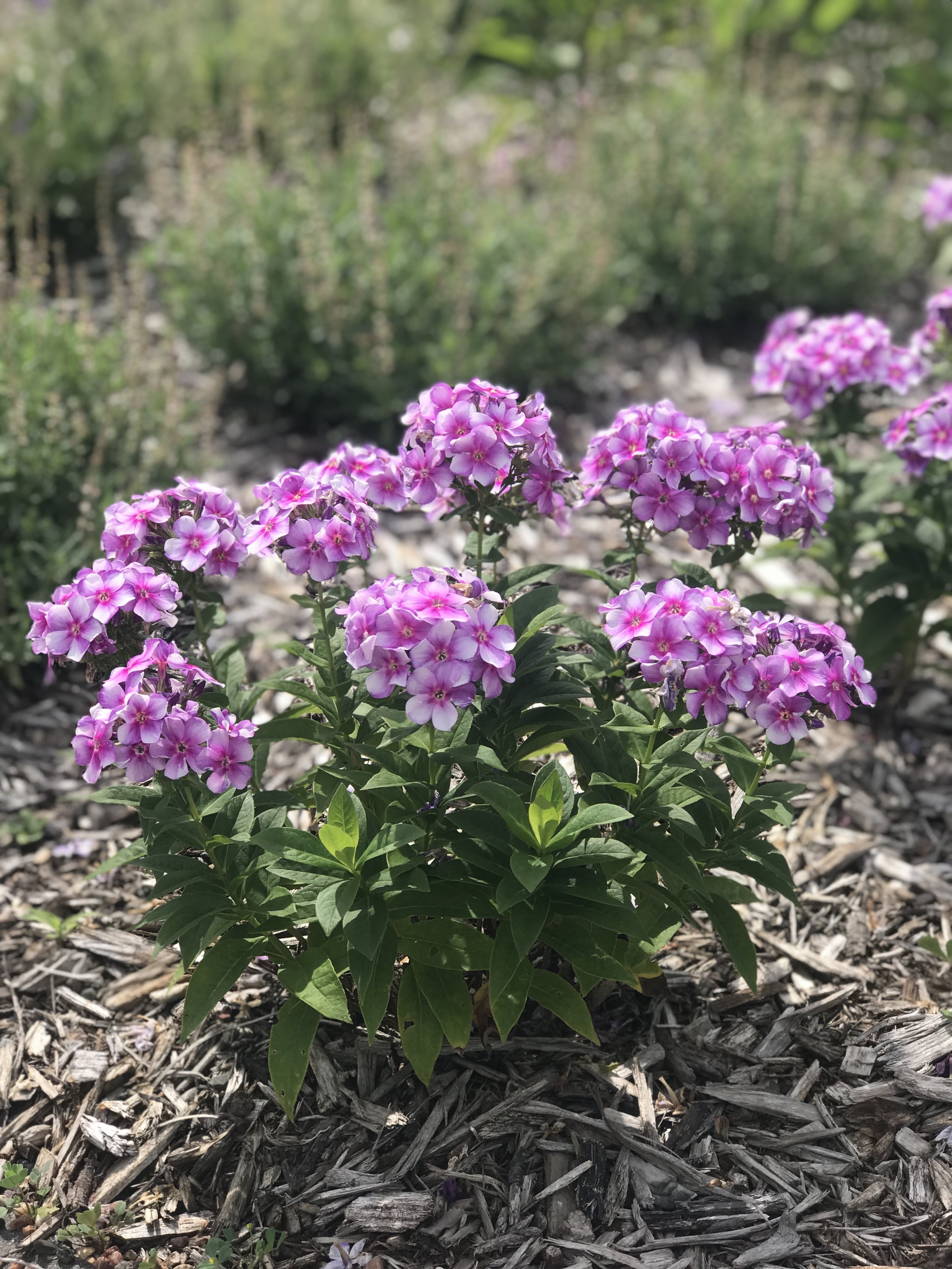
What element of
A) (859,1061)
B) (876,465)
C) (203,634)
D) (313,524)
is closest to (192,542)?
(313,524)

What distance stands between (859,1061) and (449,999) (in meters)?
1.04

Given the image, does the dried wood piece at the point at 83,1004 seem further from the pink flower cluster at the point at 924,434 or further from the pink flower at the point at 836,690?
the pink flower cluster at the point at 924,434

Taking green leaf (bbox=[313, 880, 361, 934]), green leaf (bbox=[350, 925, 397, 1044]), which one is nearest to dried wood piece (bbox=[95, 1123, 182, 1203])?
green leaf (bbox=[350, 925, 397, 1044])

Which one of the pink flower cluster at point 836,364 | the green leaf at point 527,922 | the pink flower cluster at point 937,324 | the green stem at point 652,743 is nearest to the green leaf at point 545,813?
the green leaf at point 527,922

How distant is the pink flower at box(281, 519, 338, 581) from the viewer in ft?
7.70

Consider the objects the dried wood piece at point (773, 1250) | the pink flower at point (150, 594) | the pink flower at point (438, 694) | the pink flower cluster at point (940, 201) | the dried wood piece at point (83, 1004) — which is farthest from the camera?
the pink flower cluster at point (940, 201)

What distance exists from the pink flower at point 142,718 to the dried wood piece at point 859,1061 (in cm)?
177

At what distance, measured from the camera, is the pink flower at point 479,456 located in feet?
7.80

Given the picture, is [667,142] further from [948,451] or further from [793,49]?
[948,451]

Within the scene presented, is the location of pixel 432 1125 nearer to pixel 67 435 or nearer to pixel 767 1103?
pixel 767 1103

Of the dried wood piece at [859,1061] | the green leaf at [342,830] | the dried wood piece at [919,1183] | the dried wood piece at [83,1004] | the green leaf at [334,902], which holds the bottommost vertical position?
the dried wood piece at [83,1004]

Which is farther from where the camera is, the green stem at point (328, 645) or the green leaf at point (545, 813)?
the green stem at point (328, 645)

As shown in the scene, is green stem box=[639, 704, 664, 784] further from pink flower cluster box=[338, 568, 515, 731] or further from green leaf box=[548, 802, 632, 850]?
pink flower cluster box=[338, 568, 515, 731]

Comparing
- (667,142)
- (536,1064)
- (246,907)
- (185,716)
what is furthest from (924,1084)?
(667,142)
